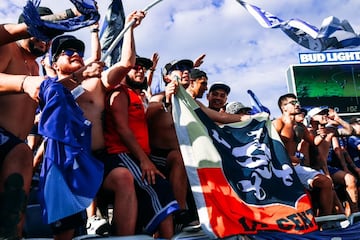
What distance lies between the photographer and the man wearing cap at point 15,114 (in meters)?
2.49

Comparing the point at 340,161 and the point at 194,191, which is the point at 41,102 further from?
the point at 340,161

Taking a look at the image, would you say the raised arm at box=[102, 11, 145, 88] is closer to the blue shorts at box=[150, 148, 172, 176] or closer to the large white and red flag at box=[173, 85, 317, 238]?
the large white and red flag at box=[173, 85, 317, 238]

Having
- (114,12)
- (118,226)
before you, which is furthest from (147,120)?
(114,12)

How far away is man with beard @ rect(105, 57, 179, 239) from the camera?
10.4 feet

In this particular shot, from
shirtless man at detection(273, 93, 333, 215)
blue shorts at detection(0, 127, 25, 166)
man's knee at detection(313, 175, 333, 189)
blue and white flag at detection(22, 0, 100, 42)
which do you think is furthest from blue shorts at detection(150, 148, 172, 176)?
man's knee at detection(313, 175, 333, 189)

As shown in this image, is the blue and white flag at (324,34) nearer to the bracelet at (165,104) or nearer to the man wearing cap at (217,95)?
the man wearing cap at (217,95)

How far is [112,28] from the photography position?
5906mm

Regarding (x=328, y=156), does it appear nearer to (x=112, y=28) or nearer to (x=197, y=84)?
(x=197, y=84)

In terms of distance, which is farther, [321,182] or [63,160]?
[321,182]

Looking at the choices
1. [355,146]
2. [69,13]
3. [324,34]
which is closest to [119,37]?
[69,13]

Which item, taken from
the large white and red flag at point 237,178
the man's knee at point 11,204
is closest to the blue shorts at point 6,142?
the man's knee at point 11,204

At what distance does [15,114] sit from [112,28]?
3261 mm

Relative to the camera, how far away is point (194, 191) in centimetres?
348

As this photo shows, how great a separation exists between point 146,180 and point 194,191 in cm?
43
